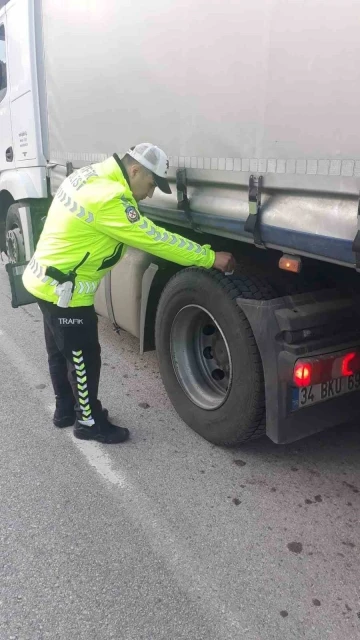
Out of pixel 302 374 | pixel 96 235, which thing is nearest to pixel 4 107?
pixel 96 235

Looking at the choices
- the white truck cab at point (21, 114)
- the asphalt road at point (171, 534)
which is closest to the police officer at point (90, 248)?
the asphalt road at point (171, 534)

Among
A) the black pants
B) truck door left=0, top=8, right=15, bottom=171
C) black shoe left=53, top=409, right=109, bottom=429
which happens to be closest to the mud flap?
the black pants

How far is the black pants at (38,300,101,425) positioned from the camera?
2.99 meters

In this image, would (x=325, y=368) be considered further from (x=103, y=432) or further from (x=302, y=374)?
(x=103, y=432)

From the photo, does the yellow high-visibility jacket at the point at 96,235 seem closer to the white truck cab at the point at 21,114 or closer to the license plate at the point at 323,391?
the license plate at the point at 323,391

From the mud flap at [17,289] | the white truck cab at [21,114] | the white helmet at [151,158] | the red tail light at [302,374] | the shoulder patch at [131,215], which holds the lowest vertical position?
the red tail light at [302,374]

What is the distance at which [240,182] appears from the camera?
2471 mm

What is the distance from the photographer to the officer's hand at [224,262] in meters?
2.73

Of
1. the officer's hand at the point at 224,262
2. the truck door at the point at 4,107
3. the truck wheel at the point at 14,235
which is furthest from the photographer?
the truck wheel at the point at 14,235

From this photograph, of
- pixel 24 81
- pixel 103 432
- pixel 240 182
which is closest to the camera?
pixel 240 182

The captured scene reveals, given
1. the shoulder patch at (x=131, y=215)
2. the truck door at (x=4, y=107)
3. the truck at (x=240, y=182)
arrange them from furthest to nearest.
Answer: the truck door at (x=4, y=107) → the shoulder patch at (x=131, y=215) → the truck at (x=240, y=182)

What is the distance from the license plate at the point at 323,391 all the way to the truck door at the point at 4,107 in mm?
4330

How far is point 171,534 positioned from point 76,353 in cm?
116

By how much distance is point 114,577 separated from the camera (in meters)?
2.22
